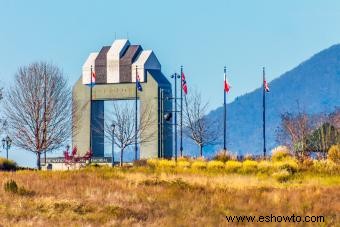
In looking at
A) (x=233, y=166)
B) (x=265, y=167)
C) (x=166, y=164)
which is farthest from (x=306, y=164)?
(x=166, y=164)

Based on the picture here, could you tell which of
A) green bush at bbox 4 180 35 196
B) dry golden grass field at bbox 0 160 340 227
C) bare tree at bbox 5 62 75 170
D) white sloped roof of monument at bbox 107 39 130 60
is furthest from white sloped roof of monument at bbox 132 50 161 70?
green bush at bbox 4 180 35 196

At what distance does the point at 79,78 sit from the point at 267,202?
126 m

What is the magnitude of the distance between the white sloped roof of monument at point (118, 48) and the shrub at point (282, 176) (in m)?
103

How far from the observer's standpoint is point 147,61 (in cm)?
13612

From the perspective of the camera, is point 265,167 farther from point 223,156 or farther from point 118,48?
point 118,48

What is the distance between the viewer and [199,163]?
140 feet

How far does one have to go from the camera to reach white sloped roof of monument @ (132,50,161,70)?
135262 mm

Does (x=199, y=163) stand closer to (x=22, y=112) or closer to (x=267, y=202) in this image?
(x=267, y=202)

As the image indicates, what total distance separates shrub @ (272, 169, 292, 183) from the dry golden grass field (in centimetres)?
508

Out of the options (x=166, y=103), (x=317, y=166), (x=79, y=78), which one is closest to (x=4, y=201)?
(x=317, y=166)

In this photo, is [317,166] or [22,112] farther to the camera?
[22,112]

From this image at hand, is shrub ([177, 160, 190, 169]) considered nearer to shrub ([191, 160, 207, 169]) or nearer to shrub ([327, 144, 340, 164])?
shrub ([191, 160, 207, 169])

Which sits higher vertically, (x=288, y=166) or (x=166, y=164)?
(x=166, y=164)

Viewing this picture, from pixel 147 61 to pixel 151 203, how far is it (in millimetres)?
115475
